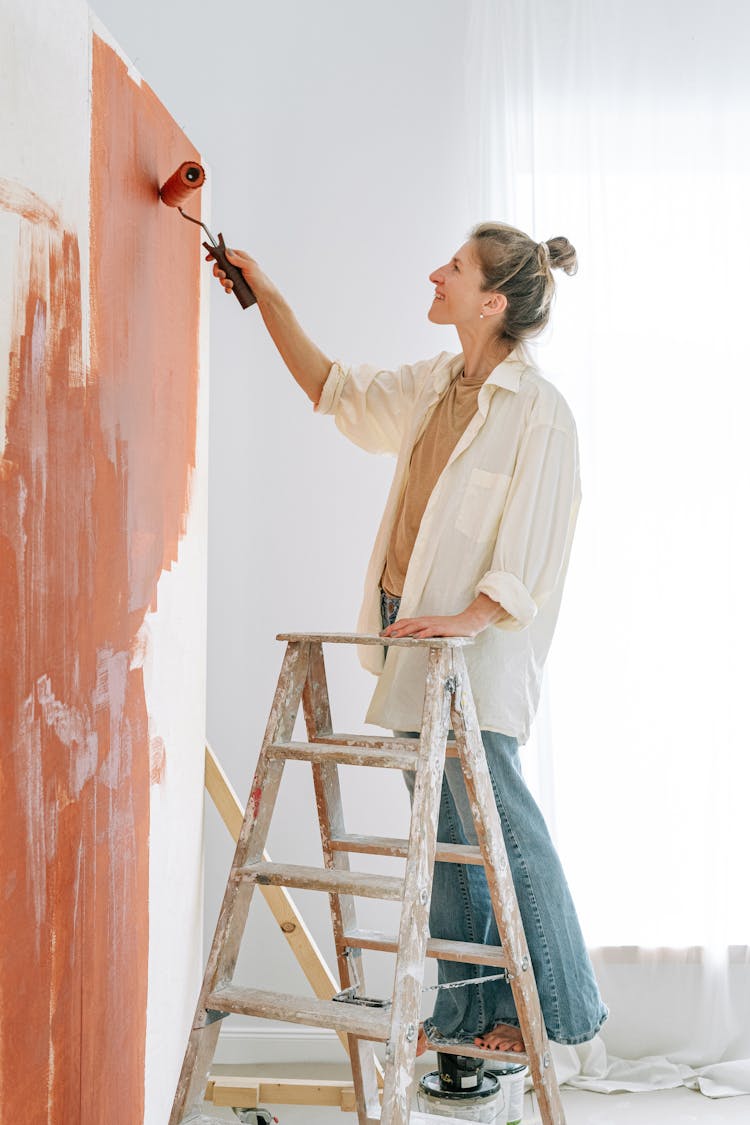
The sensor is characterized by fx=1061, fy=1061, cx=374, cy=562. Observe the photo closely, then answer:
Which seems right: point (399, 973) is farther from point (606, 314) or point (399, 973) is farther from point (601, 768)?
point (606, 314)

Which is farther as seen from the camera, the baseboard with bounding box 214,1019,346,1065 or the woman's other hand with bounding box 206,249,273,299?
the baseboard with bounding box 214,1019,346,1065

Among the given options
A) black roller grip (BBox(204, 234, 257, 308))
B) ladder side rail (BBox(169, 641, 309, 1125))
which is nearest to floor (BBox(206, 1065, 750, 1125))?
ladder side rail (BBox(169, 641, 309, 1125))

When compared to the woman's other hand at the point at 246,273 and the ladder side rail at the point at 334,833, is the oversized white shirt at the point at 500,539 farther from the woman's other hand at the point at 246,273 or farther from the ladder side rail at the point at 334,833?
the woman's other hand at the point at 246,273

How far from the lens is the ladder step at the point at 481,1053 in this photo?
1.84 metres

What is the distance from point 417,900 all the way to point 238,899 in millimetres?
332

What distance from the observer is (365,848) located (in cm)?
182

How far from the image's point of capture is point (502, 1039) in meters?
1.90

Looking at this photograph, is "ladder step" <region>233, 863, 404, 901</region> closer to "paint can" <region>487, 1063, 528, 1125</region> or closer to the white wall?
"paint can" <region>487, 1063, 528, 1125</region>

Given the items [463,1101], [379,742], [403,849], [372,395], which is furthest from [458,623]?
[463,1101]

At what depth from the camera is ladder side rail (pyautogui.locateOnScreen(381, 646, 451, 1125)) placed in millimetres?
1434

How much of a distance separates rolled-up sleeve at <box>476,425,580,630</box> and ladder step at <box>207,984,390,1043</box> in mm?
671

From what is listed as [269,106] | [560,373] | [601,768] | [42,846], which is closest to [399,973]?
[42,846]

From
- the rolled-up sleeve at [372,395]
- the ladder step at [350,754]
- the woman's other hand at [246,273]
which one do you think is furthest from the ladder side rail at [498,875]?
the woman's other hand at [246,273]

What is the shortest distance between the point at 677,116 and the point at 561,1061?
2.34 metres
